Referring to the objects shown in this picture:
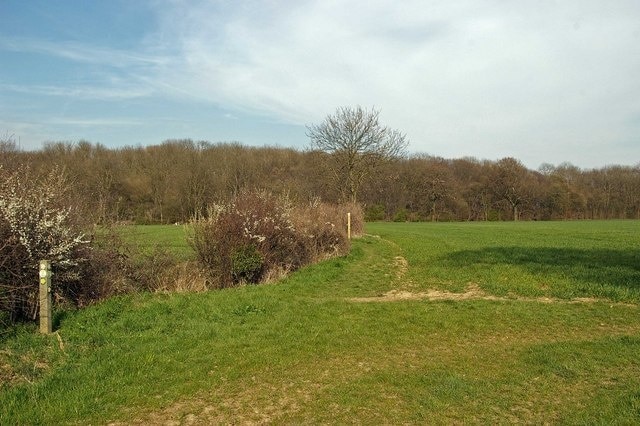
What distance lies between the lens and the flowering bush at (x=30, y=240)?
8.26m

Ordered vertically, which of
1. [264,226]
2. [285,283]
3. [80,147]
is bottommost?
[285,283]

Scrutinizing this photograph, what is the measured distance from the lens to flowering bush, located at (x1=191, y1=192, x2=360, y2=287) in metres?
13.8

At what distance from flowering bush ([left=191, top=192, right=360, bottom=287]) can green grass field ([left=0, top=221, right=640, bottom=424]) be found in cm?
186

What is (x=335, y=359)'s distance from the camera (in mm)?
6809

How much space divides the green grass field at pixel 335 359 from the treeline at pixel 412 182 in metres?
48.6

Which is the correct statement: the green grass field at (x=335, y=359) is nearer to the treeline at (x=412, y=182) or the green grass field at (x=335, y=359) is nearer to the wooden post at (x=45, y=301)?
the wooden post at (x=45, y=301)

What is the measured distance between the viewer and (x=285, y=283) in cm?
1376

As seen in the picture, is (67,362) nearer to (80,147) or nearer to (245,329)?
(245,329)

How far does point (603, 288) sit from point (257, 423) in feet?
34.0

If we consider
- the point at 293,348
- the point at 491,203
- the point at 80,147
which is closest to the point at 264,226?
the point at 293,348

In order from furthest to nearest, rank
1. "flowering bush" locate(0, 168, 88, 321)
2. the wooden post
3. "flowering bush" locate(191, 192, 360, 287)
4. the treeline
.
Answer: the treeline, "flowering bush" locate(191, 192, 360, 287), "flowering bush" locate(0, 168, 88, 321), the wooden post

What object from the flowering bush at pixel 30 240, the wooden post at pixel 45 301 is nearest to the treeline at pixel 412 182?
the flowering bush at pixel 30 240

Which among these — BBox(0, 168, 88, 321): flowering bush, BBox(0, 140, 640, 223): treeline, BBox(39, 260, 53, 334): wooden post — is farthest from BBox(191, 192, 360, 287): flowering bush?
BBox(0, 140, 640, 223): treeline

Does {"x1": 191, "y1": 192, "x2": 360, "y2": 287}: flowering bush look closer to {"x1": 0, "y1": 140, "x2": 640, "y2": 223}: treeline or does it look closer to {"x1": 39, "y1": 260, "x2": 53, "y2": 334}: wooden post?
{"x1": 39, "y1": 260, "x2": 53, "y2": 334}: wooden post
